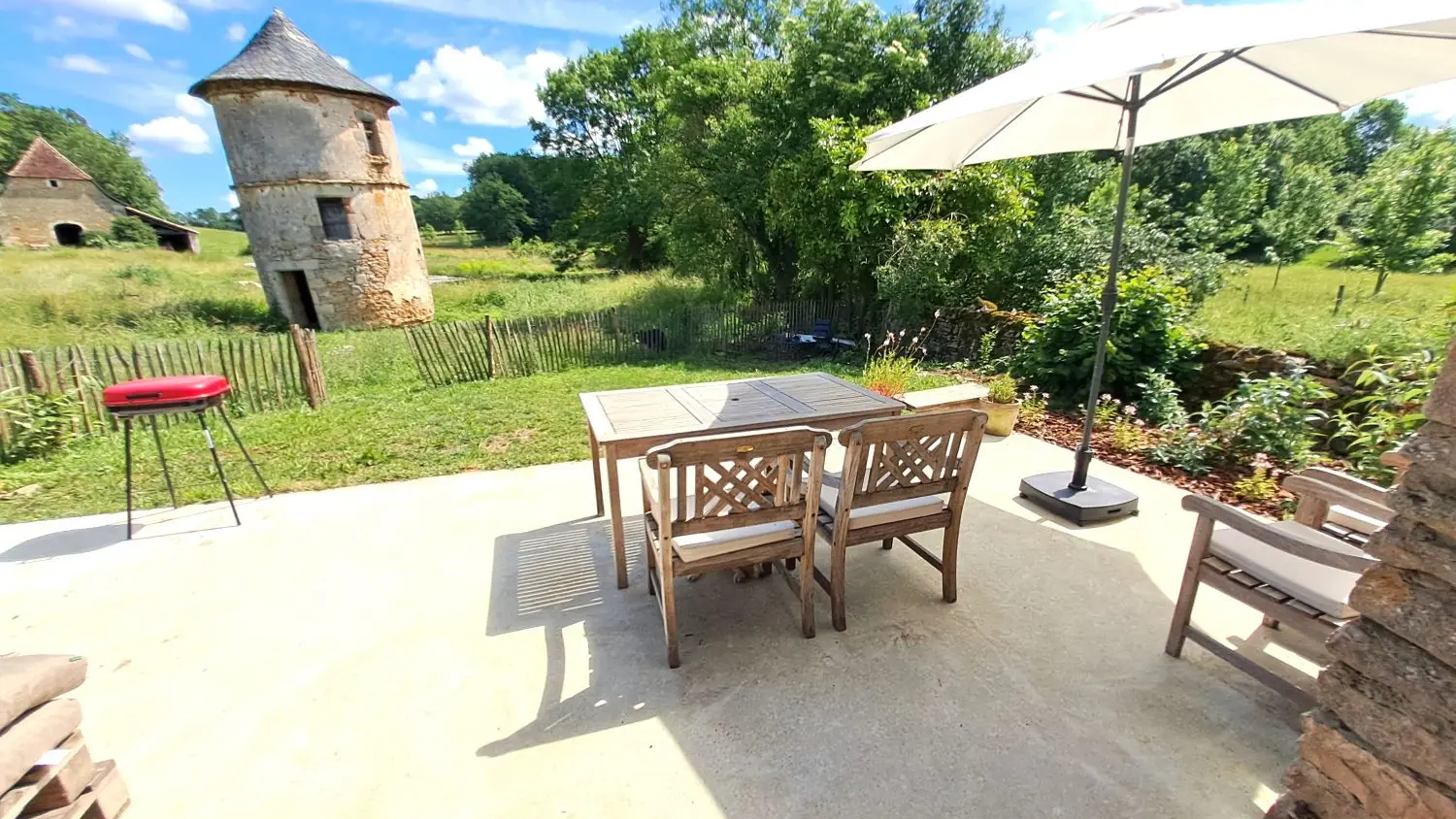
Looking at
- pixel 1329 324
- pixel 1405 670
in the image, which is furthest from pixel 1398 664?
pixel 1329 324

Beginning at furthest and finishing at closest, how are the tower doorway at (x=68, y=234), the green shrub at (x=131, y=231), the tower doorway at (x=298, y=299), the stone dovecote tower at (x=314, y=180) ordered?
1. the green shrub at (x=131, y=231)
2. the tower doorway at (x=68, y=234)
3. the tower doorway at (x=298, y=299)
4. the stone dovecote tower at (x=314, y=180)

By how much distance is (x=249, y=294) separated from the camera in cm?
1825

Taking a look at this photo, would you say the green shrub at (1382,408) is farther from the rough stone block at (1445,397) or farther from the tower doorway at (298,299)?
the tower doorway at (298,299)

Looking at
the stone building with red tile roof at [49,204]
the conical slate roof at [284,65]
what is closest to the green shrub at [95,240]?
the stone building with red tile roof at [49,204]

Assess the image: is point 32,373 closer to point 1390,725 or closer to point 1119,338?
point 1390,725

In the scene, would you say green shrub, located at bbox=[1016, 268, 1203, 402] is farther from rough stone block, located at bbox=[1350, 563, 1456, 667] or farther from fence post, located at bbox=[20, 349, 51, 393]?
fence post, located at bbox=[20, 349, 51, 393]

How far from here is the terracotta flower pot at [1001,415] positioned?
524cm

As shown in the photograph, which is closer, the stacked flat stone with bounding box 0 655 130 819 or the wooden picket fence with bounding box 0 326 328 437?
the stacked flat stone with bounding box 0 655 130 819

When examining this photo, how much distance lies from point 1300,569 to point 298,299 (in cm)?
1965

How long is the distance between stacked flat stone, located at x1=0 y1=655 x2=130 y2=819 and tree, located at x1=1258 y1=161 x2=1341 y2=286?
21.6 m

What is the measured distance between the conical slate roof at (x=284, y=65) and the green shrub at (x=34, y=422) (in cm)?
1134

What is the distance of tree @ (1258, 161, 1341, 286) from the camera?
48.9ft

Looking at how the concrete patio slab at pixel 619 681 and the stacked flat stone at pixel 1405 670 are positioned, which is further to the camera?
the concrete patio slab at pixel 619 681

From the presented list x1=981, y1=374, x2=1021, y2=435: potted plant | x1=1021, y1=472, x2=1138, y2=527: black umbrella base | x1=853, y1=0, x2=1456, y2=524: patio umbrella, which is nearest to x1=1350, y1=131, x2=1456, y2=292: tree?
x1=981, y1=374, x2=1021, y2=435: potted plant
